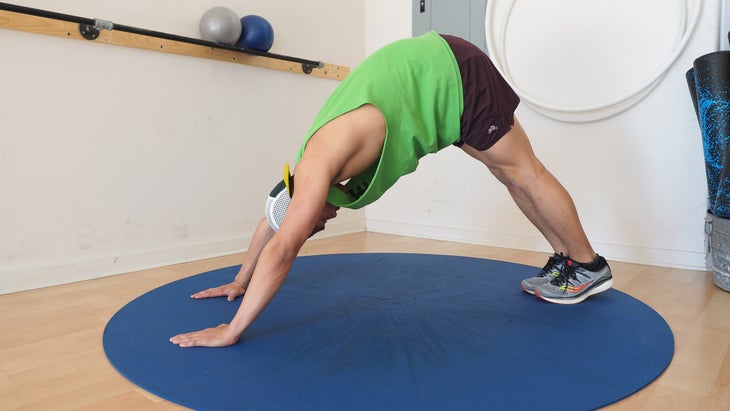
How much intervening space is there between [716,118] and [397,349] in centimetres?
191

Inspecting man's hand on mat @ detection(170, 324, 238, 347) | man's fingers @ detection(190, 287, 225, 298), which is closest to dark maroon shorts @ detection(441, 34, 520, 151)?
man's hand on mat @ detection(170, 324, 238, 347)

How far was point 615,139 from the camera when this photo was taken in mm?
3021

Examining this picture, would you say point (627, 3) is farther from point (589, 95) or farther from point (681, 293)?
point (681, 293)

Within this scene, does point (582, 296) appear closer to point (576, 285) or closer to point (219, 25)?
point (576, 285)

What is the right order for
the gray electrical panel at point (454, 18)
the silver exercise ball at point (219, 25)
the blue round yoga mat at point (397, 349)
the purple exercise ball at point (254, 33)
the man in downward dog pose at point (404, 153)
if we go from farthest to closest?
the gray electrical panel at point (454, 18), the purple exercise ball at point (254, 33), the silver exercise ball at point (219, 25), the man in downward dog pose at point (404, 153), the blue round yoga mat at point (397, 349)

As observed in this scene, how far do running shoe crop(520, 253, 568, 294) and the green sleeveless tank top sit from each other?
0.72 meters

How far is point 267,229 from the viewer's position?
1.98 metres

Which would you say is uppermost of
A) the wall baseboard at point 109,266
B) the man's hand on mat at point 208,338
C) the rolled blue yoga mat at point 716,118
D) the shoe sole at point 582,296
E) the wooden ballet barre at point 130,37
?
the wooden ballet barre at point 130,37

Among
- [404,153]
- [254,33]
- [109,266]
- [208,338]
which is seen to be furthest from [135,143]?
[404,153]

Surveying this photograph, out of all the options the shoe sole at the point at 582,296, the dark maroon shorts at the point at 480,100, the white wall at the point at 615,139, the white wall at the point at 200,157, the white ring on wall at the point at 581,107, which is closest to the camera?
the dark maroon shorts at the point at 480,100

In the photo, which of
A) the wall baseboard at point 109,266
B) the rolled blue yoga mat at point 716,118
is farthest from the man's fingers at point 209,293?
the rolled blue yoga mat at point 716,118

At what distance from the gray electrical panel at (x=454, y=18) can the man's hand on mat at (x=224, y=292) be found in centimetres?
232

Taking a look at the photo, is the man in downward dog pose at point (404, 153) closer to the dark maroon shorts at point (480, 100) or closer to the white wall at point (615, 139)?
the dark maroon shorts at point (480, 100)

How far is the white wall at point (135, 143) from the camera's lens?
94.8 inches
